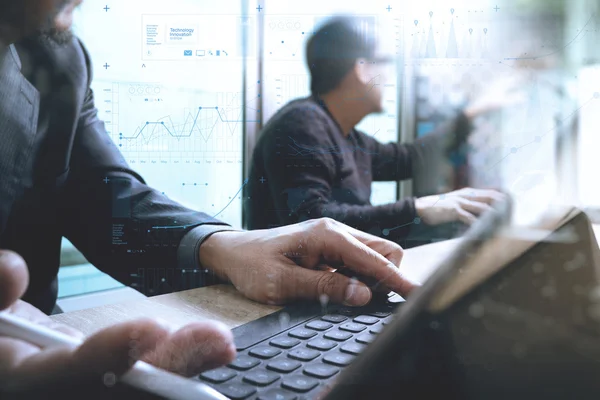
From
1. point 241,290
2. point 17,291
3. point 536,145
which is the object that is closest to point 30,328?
point 17,291

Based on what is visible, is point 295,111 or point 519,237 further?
point 295,111

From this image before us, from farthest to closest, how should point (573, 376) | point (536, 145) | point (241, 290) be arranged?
point (241, 290) → point (536, 145) → point (573, 376)

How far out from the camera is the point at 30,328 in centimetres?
23

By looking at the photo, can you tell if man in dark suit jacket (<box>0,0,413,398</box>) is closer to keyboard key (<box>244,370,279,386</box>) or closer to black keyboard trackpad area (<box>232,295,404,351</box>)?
black keyboard trackpad area (<box>232,295,404,351</box>)

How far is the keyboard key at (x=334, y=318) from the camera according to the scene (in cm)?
38

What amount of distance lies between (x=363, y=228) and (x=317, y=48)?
168 mm

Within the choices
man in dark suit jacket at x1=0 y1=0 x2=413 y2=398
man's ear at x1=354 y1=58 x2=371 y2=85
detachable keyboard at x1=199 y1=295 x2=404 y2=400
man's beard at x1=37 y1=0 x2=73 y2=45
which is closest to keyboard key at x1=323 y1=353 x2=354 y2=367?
detachable keyboard at x1=199 y1=295 x2=404 y2=400

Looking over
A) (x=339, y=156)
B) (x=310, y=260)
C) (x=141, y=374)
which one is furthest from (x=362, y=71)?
(x=141, y=374)

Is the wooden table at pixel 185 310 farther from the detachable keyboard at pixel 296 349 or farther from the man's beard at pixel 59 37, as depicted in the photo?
the man's beard at pixel 59 37

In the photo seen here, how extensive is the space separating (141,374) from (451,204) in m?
0.28

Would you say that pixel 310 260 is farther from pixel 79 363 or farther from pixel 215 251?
pixel 79 363

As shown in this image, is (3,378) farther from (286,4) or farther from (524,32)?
(524,32)

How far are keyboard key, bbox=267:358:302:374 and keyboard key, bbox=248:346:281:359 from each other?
0.03 ft

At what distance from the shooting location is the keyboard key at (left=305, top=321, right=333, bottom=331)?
364 millimetres
